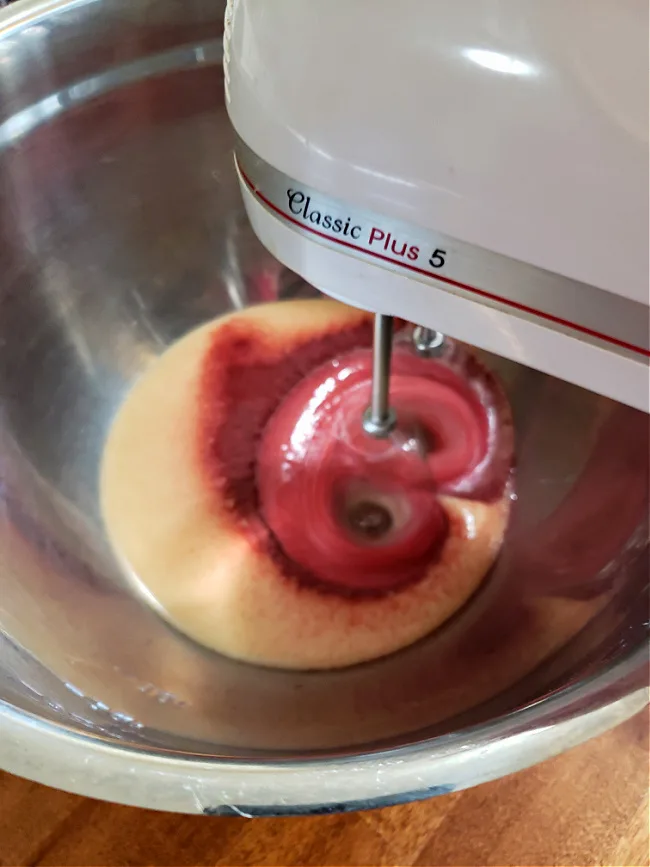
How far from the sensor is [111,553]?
509 mm

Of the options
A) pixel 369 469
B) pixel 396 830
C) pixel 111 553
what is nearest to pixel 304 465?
pixel 369 469

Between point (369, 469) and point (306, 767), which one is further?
point (369, 469)

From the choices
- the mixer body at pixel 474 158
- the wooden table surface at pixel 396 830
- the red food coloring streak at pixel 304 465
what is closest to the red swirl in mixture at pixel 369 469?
the red food coloring streak at pixel 304 465

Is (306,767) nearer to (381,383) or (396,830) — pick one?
(396,830)

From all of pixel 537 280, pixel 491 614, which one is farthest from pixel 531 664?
pixel 537 280

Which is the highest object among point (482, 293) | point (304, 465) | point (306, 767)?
point (482, 293)

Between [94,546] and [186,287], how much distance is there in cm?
22

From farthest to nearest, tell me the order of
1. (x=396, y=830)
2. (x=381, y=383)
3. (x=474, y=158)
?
(x=381, y=383) → (x=396, y=830) → (x=474, y=158)

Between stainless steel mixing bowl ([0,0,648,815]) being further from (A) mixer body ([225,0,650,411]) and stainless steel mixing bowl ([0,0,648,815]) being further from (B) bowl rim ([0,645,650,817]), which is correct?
(A) mixer body ([225,0,650,411])

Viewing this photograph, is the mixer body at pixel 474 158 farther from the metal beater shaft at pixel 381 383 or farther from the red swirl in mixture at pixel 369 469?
the red swirl in mixture at pixel 369 469

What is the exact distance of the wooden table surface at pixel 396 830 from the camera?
1.19ft

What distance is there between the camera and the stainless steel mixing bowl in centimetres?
27

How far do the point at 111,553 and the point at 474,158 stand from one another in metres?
0.37

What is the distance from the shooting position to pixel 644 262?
0.23m
